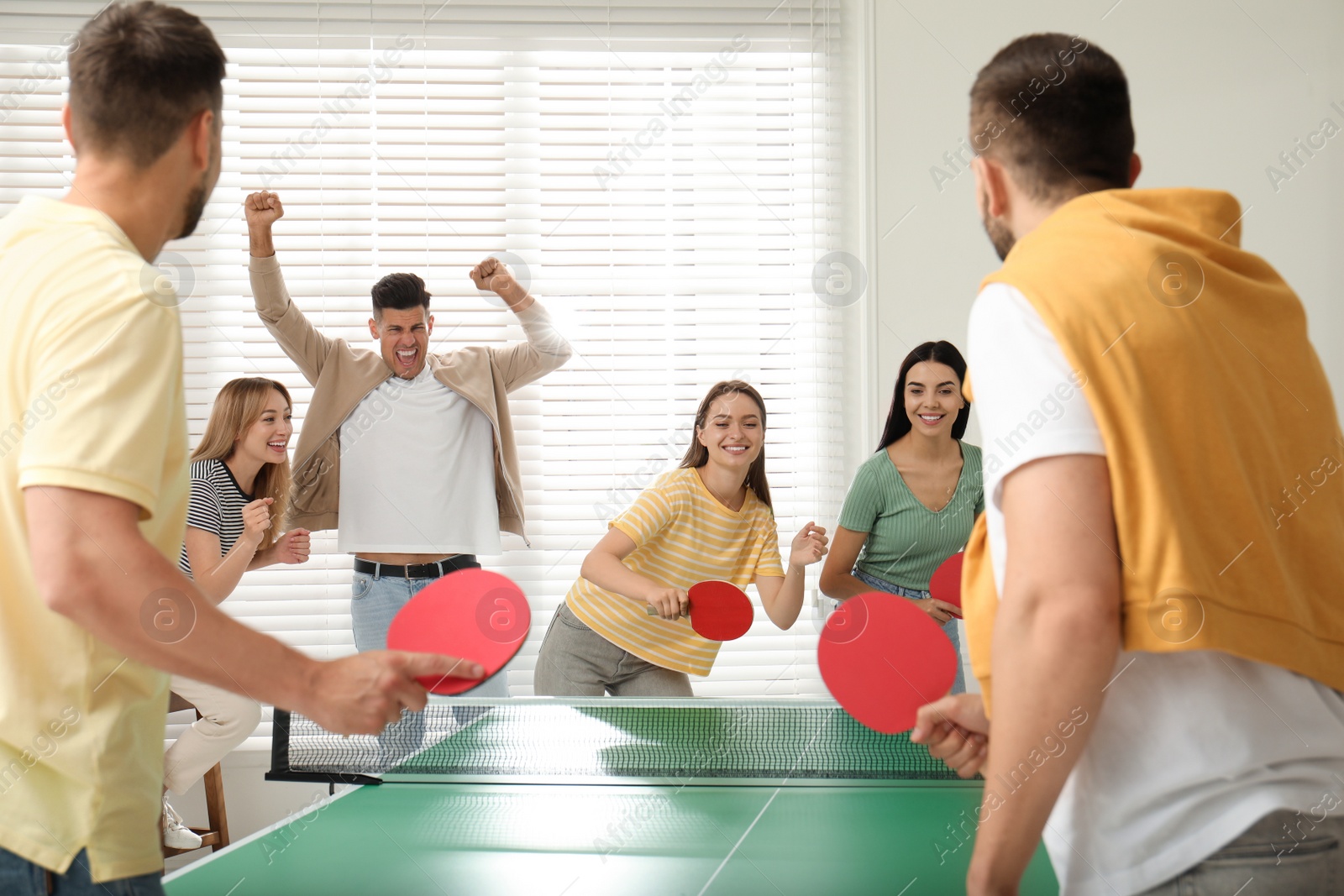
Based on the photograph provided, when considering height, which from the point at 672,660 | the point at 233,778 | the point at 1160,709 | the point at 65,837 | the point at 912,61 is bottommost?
the point at 233,778

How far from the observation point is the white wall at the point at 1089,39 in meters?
4.48

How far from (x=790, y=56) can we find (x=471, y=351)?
227cm

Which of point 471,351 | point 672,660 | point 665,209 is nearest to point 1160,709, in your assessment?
point 672,660

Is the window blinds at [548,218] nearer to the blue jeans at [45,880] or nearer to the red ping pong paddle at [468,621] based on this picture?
the red ping pong paddle at [468,621]

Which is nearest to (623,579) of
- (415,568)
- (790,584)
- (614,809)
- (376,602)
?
(790,584)

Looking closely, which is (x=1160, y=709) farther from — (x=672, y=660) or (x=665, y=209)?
(x=665, y=209)

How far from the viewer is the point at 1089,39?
4488 mm

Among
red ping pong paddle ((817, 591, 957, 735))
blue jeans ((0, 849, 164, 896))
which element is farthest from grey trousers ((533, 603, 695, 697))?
blue jeans ((0, 849, 164, 896))

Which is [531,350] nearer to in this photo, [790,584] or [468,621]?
[790,584]

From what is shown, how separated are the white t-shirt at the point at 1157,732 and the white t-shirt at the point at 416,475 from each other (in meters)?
3.20

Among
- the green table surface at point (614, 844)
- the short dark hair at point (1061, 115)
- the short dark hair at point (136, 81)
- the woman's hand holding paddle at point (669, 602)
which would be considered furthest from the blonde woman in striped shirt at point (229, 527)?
the short dark hair at point (1061, 115)

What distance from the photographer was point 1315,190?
441cm

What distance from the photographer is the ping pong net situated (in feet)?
7.43

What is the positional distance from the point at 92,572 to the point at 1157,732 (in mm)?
1101
